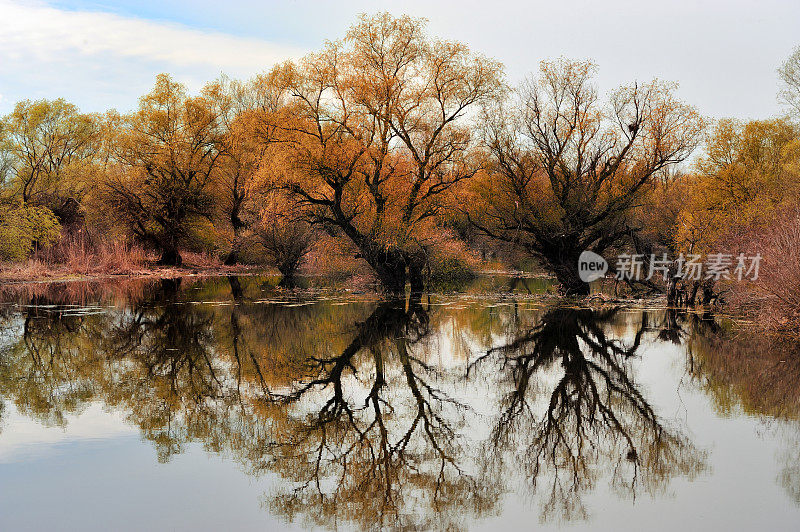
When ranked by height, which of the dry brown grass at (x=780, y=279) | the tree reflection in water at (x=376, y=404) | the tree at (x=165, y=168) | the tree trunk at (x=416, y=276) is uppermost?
the tree at (x=165, y=168)

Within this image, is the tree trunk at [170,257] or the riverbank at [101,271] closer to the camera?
the riverbank at [101,271]

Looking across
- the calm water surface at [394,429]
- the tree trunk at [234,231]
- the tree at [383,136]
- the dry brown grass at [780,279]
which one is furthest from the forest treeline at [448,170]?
the tree trunk at [234,231]

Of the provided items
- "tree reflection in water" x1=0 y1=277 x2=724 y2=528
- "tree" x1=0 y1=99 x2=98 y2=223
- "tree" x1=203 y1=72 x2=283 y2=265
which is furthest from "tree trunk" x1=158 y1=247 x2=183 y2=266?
"tree reflection in water" x1=0 y1=277 x2=724 y2=528

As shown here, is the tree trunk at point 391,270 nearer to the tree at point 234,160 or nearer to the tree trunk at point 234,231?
the tree at point 234,160

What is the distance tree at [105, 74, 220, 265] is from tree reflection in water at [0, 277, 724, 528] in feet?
81.8

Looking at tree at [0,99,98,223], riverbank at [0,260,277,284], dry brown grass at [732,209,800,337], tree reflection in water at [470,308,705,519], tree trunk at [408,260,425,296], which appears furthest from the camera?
tree at [0,99,98,223]

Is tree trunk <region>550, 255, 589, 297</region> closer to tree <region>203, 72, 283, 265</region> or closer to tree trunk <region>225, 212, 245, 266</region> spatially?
tree <region>203, 72, 283, 265</region>

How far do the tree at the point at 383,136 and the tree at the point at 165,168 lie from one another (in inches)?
754

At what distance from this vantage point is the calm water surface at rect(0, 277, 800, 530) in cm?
624

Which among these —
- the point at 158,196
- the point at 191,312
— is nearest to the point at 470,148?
the point at 191,312

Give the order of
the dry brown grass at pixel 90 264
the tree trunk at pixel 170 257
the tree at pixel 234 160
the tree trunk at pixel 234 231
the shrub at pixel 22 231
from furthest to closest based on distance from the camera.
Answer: the tree trunk at pixel 234 231 → the tree trunk at pixel 170 257 → the tree at pixel 234 160 → the dry brown grass at pixel 90 264 → the shrub at pixel 22 231

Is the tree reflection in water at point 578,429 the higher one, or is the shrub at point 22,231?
the shrub at point 22,231

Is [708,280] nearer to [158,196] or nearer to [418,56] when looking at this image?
[418,56]

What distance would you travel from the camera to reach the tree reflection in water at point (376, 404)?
22.4 ft
